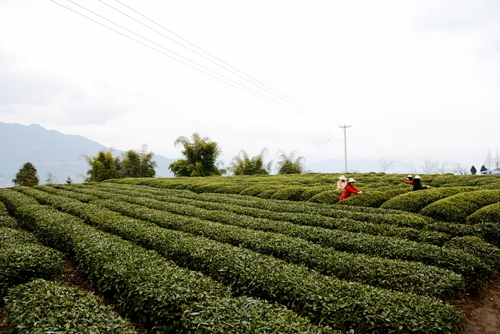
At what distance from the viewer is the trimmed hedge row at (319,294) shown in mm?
4582

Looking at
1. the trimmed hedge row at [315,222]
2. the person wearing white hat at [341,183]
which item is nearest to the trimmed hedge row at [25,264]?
the trimmed hedge row at [315,222]

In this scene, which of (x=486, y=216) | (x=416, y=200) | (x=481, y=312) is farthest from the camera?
(x=416, y=200)

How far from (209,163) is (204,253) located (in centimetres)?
4305

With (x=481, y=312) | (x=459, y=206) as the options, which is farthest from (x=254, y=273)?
(x=459, y=206)

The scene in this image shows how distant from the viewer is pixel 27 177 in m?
49.2

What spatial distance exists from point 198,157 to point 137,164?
1138 centimetres

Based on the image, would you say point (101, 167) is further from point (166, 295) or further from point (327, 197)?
point (166, 295)

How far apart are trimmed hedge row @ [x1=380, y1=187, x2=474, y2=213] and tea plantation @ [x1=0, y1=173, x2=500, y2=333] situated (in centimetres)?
77

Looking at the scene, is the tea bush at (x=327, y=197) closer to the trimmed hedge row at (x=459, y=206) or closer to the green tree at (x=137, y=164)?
the trimmed hedge row at (x=459, y=206)

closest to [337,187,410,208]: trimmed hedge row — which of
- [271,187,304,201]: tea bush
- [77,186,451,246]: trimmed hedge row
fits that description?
[271,187,304,201]: tea bush

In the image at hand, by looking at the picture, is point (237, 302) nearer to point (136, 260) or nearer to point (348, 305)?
point (348, 305)

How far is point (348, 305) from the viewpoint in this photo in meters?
4.89

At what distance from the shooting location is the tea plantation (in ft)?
15.0

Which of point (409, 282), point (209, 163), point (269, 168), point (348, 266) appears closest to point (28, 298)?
point (348, 266)
